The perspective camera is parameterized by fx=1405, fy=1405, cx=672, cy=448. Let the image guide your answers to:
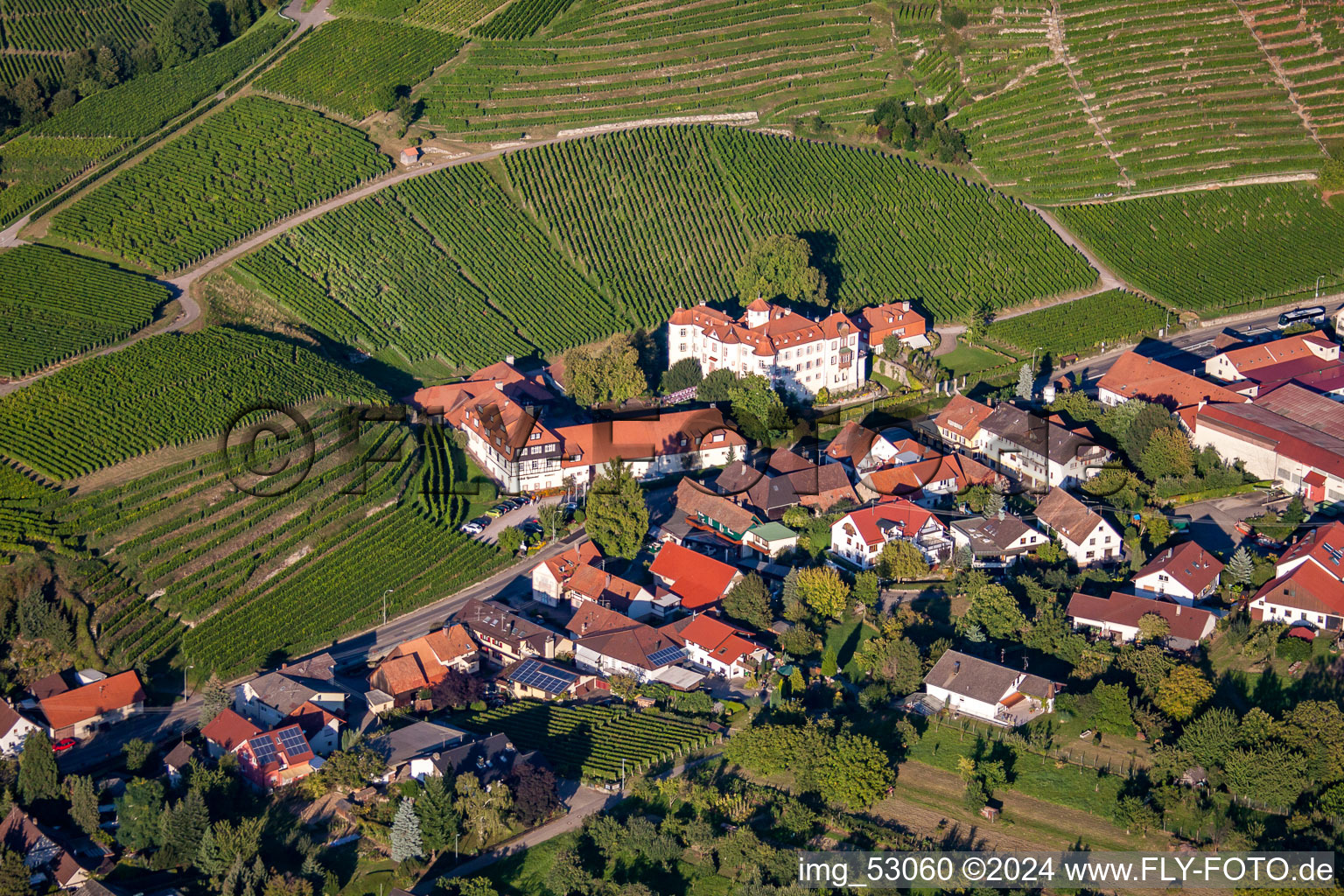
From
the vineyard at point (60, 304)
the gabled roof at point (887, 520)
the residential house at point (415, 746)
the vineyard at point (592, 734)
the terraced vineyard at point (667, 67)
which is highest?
the terraced vineyard at point (667, 67)

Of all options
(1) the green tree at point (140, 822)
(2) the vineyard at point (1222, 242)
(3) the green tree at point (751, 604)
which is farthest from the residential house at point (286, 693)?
(2) the vineyard at point (1222, 242)

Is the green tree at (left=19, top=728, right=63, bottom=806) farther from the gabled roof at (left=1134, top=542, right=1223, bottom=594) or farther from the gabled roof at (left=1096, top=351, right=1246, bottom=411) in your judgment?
the gabled roof at (left=1096, top=351, right=1246, bottom=411)

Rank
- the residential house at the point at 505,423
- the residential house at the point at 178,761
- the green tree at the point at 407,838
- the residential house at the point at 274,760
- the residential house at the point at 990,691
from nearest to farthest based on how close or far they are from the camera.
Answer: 1. the green tree at the point at 407,838
2. the residential house at the point at 178,761
3. the residential house at the point at 274,760
4. the residential house at the point at 990,691
5. the residential house at the point at 505,423

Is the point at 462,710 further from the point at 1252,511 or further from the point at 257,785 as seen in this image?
the point at 1252,511

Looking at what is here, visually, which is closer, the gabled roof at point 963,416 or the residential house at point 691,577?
the residential house at point 691,577

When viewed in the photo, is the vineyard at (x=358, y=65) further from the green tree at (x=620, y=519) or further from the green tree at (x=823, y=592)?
the green tree at (x=823, y=592)

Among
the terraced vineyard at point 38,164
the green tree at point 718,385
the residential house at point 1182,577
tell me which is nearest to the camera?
the residential house at point 1182,577

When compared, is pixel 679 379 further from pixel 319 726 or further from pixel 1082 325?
pixel 319 726

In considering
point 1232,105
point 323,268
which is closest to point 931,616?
point 323,268
